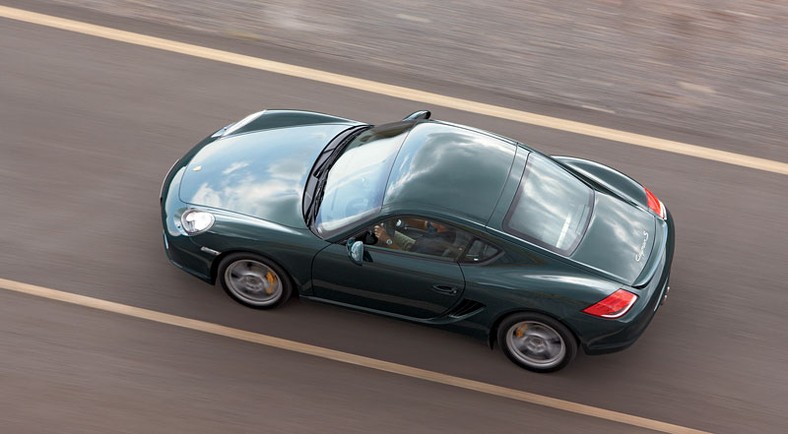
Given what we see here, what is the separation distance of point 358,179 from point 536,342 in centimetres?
188

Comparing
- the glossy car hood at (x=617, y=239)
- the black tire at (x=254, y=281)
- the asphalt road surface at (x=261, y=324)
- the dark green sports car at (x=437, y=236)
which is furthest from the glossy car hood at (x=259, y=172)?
the glossy car hood at (x=617, y=239)

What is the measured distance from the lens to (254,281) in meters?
7.43

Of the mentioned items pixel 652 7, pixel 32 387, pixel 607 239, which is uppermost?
pixel 652 7

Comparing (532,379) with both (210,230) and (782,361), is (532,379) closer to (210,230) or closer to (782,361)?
(782,361)

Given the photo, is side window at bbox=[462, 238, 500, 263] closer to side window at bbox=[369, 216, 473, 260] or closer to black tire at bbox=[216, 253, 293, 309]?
side window at bbox=[369, 216, 473, 260]

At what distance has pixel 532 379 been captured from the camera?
7.23m

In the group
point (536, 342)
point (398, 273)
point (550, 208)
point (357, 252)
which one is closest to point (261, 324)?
point (357, 252)

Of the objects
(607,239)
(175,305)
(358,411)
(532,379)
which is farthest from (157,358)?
(607,239)

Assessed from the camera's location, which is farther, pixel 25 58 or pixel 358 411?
pixel 25 58

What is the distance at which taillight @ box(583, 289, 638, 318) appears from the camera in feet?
22.4

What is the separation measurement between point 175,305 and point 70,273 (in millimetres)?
961

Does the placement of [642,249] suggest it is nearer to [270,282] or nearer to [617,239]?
[617,239]

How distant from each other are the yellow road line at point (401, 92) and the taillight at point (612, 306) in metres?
3.09

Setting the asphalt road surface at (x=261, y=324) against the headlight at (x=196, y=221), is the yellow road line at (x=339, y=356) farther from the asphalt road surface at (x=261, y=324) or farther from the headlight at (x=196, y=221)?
the headlight at (x=196, y=221)
